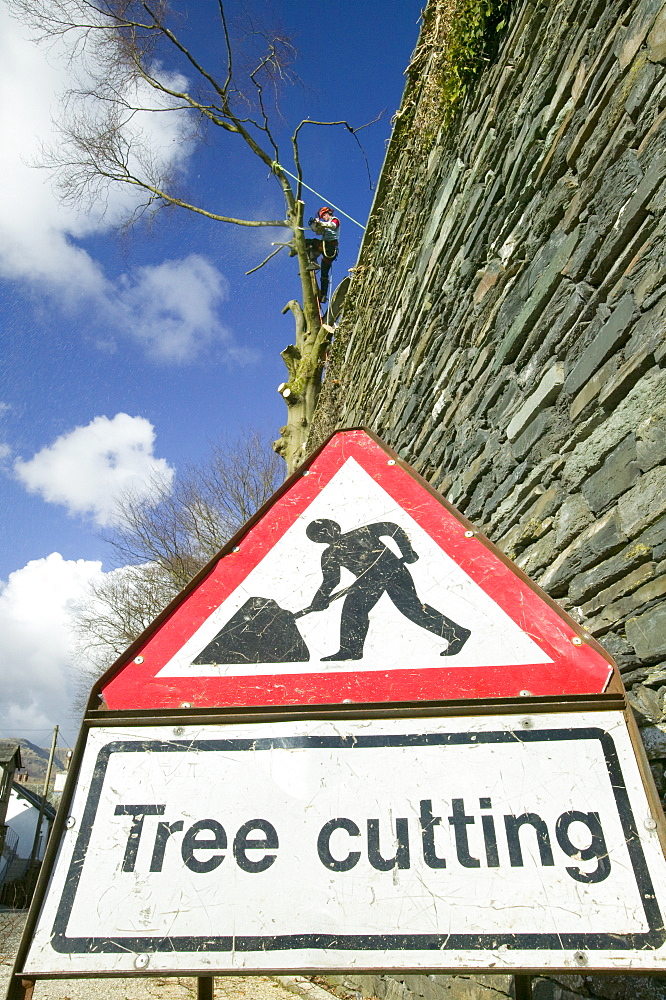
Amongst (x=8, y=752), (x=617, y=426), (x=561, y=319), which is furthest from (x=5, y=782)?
(x=617, y=426)

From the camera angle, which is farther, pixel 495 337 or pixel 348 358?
pixel 348 358

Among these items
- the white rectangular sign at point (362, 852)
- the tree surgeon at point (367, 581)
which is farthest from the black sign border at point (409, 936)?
the tree surgeon at point (367, 581)

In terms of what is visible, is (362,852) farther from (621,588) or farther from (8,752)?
(8,752)

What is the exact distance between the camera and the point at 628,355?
70.5 inches

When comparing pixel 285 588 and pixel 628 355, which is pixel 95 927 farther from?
pixel 628 355

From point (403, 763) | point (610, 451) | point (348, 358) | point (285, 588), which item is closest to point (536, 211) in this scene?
point (610, 451)

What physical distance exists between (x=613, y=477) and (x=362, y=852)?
1.42m

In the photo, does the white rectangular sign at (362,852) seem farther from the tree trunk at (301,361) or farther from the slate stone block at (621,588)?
the tree trunk at (301,361)

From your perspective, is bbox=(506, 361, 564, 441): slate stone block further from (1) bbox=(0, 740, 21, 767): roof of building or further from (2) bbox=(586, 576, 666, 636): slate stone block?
(1) bbox=(0, 740, 21, 767): roof of building

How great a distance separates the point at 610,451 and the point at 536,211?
1187 mm

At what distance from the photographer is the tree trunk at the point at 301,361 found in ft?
32.8

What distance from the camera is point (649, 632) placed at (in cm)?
166

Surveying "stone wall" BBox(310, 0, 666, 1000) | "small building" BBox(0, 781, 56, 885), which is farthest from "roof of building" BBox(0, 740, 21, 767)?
"stone wall" BBox(310, 0, 666, 1000)

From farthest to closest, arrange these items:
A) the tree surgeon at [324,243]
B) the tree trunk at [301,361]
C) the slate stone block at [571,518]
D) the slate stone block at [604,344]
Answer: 1. the tree surgeon at [324,243]
2. the tree trunk at [301,361]
3. the slate stone block at [571,518]
4. the slate stone block at [604,344]
